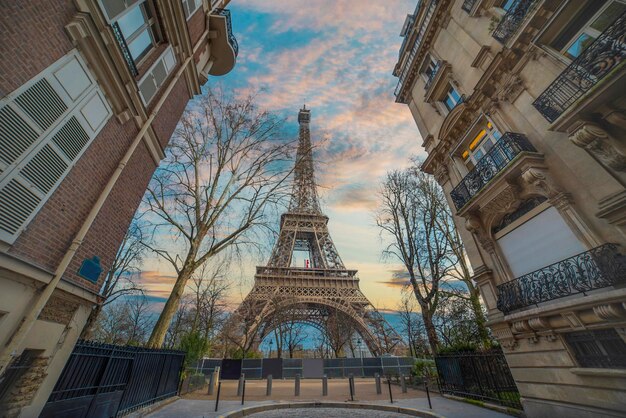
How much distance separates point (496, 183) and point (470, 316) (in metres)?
13.9

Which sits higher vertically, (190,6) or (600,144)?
(190,6)

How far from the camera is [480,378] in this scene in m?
10.1

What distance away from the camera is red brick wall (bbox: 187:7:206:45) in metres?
9.12

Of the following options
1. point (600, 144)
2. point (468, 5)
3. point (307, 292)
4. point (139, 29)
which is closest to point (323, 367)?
point (307, 292)

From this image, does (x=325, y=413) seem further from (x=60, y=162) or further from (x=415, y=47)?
(x=415, y=47)

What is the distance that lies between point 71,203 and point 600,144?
1086cm

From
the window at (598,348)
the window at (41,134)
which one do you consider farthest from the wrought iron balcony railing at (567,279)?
the window at (41,134)

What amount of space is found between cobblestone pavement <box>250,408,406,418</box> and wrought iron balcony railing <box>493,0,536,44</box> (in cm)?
1311

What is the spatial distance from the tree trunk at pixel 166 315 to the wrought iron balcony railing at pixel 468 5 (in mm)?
15641

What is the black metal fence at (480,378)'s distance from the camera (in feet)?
29.7

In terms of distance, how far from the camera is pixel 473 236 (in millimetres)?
10047

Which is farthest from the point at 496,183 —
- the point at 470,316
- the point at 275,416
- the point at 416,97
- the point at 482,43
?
the point at 470,316

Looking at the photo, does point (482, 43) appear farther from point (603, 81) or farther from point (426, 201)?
point (426, 201)

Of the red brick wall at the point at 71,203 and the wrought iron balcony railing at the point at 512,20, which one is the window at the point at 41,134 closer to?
the red brick wall at the point at 71,203
